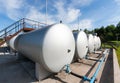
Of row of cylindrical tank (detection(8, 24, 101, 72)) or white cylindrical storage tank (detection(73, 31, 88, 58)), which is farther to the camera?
white cylindrical storage tank (detection(73, 31, 88, 58))

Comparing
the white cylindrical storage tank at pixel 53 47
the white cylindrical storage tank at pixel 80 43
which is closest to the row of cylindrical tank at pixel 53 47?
the white cylindrical storage tank at pixel 53 47

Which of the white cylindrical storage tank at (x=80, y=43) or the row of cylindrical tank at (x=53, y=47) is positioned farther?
the white cylindrical storage tank at (x=80, y=43)

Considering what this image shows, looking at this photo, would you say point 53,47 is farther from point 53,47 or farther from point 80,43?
point 80,43

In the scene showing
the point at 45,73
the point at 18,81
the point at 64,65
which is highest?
the point at 64,65

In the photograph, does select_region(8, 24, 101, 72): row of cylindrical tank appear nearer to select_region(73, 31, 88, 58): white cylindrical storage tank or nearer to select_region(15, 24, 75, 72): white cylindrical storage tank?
select_region(15, 24, 75, 72): white cylindrical storage tank

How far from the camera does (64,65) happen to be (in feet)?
14.9

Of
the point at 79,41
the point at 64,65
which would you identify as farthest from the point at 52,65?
the point at 79,41

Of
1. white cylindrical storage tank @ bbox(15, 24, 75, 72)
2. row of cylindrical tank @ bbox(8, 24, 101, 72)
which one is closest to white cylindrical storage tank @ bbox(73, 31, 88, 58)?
row of cylindrical tank @ bbox(8, 24, 101, 72)

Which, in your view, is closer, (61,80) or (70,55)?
(61,80)

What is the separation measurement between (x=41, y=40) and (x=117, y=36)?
195 ft

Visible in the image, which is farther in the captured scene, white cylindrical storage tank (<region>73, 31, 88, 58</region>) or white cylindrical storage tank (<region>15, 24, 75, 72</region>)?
white cylindrical storage tank (<region>73, 31, 88, 58</region>)

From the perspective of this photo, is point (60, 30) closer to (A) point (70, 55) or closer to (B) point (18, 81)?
(A) point (70, 55)

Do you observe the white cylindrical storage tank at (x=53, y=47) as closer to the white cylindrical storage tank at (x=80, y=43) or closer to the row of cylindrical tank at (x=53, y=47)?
the row of cylindrical tank at (x=53, y=47)

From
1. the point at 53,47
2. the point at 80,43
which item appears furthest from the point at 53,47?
the point at 80,43
